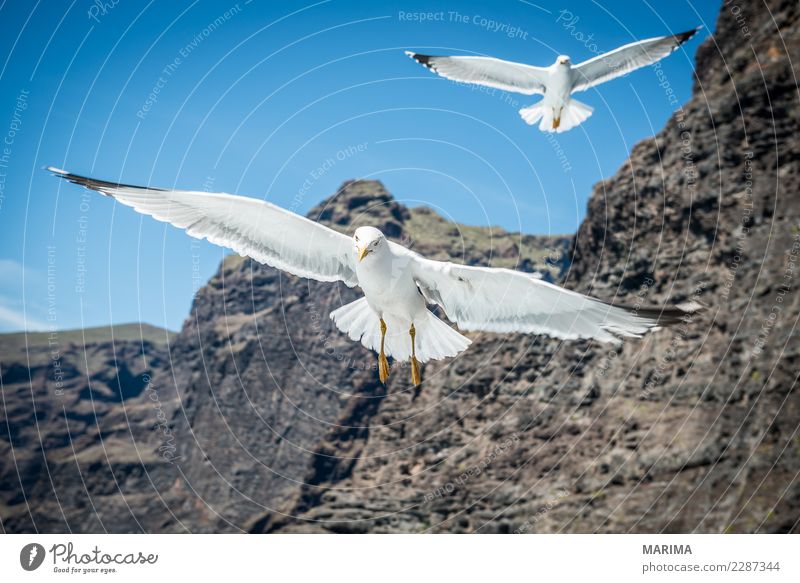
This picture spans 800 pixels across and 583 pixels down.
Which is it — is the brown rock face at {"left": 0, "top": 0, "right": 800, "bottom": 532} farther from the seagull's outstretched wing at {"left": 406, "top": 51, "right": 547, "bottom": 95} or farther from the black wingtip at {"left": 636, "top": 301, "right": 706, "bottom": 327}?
the black wingtip at {"left": 636, "top": 301, "right": 706, "bottom": 327}

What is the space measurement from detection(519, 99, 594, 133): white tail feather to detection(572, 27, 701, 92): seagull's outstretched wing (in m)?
0.51

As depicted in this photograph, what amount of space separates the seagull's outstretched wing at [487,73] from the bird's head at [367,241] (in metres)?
8.12

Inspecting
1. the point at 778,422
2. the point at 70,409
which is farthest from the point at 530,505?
the point at 70,409

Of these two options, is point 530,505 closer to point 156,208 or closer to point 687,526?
point 687,526

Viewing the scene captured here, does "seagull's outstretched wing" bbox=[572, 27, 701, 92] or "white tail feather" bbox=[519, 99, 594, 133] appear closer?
"seagull's outstretched wing" bbox=[572, 27, 701, 92]

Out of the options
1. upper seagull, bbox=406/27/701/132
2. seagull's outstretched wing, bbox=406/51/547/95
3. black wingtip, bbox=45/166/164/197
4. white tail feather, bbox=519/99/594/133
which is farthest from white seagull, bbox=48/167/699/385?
white tail feather, bbox=519/99/594/133

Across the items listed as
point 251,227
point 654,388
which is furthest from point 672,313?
point 654,388

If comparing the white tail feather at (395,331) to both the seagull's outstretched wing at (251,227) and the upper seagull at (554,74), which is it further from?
the upper seagull at (554,74)

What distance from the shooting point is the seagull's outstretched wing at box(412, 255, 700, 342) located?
8172mm

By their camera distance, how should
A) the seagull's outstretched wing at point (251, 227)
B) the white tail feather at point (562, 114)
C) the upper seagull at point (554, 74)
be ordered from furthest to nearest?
the white tail feather at point (562, 114) < the upper seagull at point (554, 74) < the seagull's outstretched wing at point (251, 227)

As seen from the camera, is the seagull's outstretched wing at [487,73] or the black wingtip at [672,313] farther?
the seagull's outstretched wing at [487,73]

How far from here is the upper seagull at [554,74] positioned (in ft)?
49.7

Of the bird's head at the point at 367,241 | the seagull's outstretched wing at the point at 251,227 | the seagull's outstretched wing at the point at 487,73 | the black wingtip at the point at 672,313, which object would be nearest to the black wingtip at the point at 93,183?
the seagull's outstretched wing at the point at 251,227

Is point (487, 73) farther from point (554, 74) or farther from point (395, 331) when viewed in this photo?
point (395, 331)
